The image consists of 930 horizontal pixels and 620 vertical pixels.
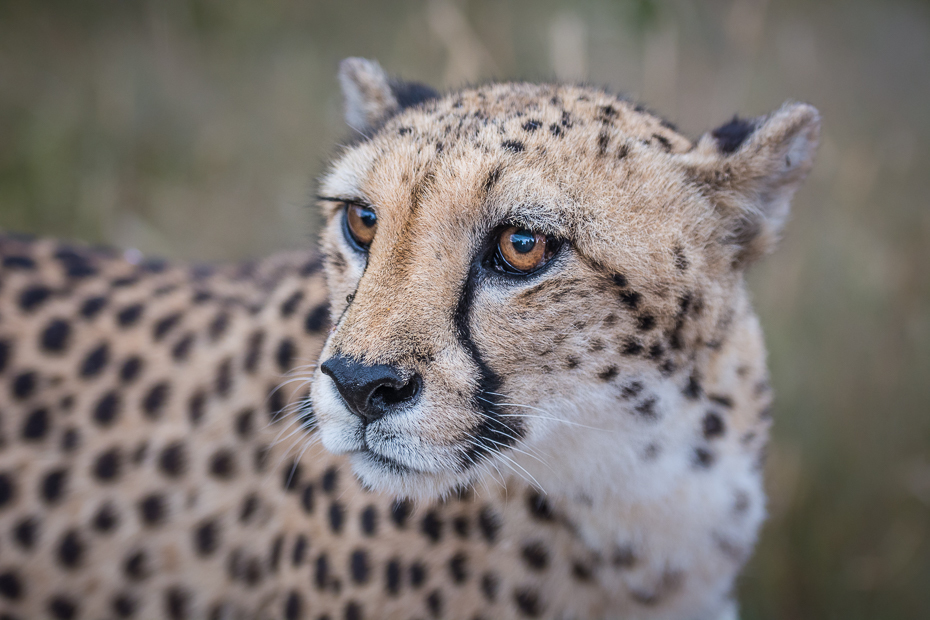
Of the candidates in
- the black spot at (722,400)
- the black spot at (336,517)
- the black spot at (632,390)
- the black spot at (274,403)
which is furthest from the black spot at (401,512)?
the black spot at (722,400)

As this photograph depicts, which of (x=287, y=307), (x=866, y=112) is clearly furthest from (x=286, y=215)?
(x=866, y=112)

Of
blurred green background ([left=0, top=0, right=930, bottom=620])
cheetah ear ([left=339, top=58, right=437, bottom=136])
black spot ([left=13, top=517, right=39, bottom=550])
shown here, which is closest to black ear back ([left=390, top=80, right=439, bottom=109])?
cheetah ear ([left=339, top=58, right=437, bottom=136])

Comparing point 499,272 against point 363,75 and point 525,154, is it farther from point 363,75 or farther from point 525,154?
point 363,75

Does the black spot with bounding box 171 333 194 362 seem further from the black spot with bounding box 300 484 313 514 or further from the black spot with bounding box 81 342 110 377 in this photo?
the black spot with bounding box 300 484 313 514

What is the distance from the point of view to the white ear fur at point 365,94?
5.36 feet

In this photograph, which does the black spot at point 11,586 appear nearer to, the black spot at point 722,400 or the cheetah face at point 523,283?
the cheetah face at point 523,283

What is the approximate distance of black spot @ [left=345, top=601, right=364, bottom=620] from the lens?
1.43 metres

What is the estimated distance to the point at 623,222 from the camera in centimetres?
121

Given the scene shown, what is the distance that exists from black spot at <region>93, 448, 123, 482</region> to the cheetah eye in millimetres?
1038

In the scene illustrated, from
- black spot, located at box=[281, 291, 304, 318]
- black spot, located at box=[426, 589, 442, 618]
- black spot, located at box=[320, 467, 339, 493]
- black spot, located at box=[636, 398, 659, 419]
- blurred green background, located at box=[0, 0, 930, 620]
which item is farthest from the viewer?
blurred green background, located at box=[0, 0, 930, 620]

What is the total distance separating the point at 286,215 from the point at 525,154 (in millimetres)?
2257

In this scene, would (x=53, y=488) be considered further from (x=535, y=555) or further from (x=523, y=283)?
(x=523, y=283)

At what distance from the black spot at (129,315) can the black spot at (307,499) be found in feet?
2.01

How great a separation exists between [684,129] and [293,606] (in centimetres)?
157
